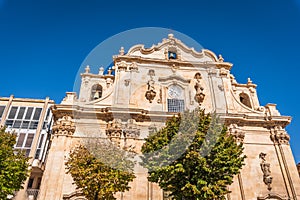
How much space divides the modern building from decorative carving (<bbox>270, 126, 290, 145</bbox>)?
21.2m

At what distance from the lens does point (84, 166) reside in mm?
13258

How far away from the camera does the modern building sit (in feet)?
78.9

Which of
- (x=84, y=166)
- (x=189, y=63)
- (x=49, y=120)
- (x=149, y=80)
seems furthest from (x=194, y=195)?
(x=49, y=120)

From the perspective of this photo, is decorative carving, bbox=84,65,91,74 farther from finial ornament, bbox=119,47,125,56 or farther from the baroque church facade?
finial ornament, bbox=119,47,125,56

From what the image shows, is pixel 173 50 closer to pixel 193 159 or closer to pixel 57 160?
pixel 57 160

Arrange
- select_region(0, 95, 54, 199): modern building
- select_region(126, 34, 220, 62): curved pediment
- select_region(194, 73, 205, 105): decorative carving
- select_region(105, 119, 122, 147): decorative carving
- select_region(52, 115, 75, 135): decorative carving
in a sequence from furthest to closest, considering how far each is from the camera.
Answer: select_region(126, 34, 220, 62): curved pediment < select_region(0, 95, 54, 199): modern building < select_region(194, 73, 205, 105): decorative carving < select_region(105, 119, 122, 147): decorative carving < select_region(52, 115, 75, 135): decorative carving

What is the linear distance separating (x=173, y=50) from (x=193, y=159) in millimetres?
16072

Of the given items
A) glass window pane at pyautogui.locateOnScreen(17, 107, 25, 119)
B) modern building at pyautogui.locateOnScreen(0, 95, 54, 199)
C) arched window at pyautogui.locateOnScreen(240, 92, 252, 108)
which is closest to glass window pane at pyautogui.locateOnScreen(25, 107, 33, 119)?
modern building at pyautogui.locateOnScreen(0, 95, 54, 199)

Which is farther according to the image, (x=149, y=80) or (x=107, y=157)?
(x=149, y=80)

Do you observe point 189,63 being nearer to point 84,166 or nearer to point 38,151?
point 84,166

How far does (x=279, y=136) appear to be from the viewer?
21297mm

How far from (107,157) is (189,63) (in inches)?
579

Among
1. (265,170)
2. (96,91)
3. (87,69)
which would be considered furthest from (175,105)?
(87,69)

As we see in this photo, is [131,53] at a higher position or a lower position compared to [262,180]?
higher
